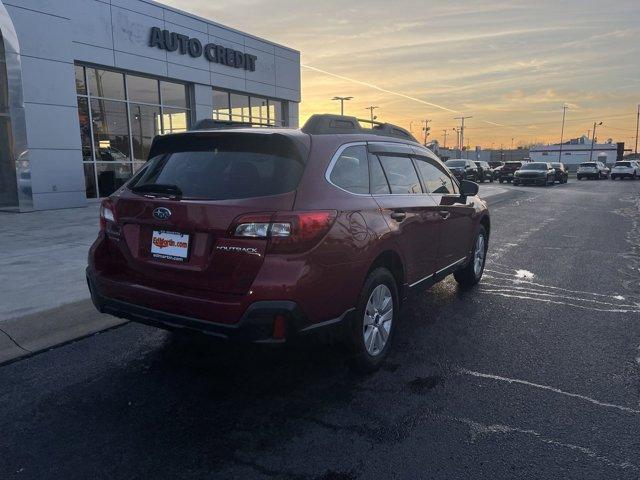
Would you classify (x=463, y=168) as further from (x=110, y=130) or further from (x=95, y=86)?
(x=95, y=86)

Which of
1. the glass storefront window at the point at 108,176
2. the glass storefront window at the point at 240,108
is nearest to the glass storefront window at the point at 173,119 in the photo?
the glass storefront window at the point at 108,176

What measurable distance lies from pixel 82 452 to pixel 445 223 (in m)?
3.68

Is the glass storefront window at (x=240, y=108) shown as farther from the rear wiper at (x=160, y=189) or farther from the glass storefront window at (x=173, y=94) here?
the rear wiper at (x=160, y=189)

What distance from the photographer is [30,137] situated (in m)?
13.4

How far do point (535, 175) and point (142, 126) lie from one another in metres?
25.4

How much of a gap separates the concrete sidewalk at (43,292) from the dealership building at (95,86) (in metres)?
4.56

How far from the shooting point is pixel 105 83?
1590 centimetres

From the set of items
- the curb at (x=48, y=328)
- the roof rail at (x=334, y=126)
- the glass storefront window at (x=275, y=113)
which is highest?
the glass storefront window at (x=275, y=113)

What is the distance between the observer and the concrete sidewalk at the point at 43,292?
4.45 metres

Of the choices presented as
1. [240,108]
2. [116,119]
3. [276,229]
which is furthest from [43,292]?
[240,108]

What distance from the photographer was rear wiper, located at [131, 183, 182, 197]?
10.8ft

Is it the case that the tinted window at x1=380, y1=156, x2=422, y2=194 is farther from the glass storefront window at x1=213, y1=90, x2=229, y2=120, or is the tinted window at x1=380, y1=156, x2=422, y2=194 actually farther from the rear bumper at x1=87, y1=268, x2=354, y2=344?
the glass storefront window at x1=213, y1=90, x2=229, y2=120

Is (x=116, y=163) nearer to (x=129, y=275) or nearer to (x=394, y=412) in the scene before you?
(x=129, y=275)

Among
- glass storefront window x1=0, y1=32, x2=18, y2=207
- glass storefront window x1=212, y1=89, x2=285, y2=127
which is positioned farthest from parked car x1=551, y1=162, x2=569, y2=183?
glass storefront window x1=0, y1=32, x2=18, y2=207
